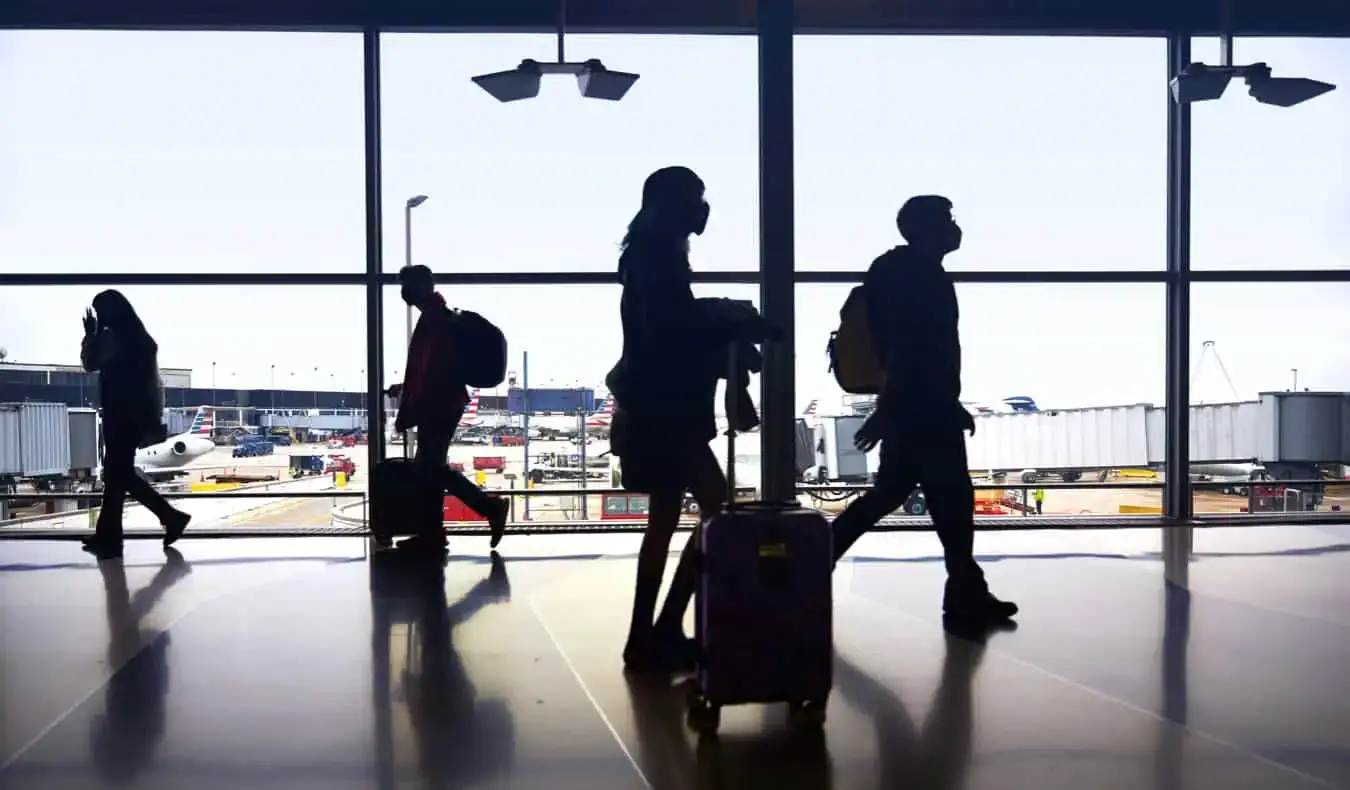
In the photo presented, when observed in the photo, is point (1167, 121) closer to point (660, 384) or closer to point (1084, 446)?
point (1084, 446)

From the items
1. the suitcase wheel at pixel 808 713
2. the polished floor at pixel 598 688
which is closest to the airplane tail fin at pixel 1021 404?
the polished floor at pixel 598 688

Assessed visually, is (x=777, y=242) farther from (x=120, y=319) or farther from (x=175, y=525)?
(x=175, y=525)

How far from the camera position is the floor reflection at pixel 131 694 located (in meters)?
2.17

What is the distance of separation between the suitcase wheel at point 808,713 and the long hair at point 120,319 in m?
4.20

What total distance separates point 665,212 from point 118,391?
12.4ft

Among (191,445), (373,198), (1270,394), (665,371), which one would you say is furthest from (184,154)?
(1270,394)

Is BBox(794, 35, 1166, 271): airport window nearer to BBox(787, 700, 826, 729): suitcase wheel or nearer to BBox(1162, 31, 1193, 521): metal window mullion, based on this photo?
BBox(1162, 31, 1193, 521): metal window mullion

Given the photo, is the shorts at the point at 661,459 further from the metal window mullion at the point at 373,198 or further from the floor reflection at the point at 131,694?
the metal window mullion at the point at 373,198

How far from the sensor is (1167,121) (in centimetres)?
654

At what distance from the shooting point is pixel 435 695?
267 centimetres

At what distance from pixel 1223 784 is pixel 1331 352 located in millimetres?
6020

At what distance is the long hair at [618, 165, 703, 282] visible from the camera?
2723 mm

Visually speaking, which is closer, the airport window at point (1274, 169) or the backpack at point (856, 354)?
the backpack at point (856, 354)

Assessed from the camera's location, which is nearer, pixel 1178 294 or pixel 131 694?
pixel 131 694
